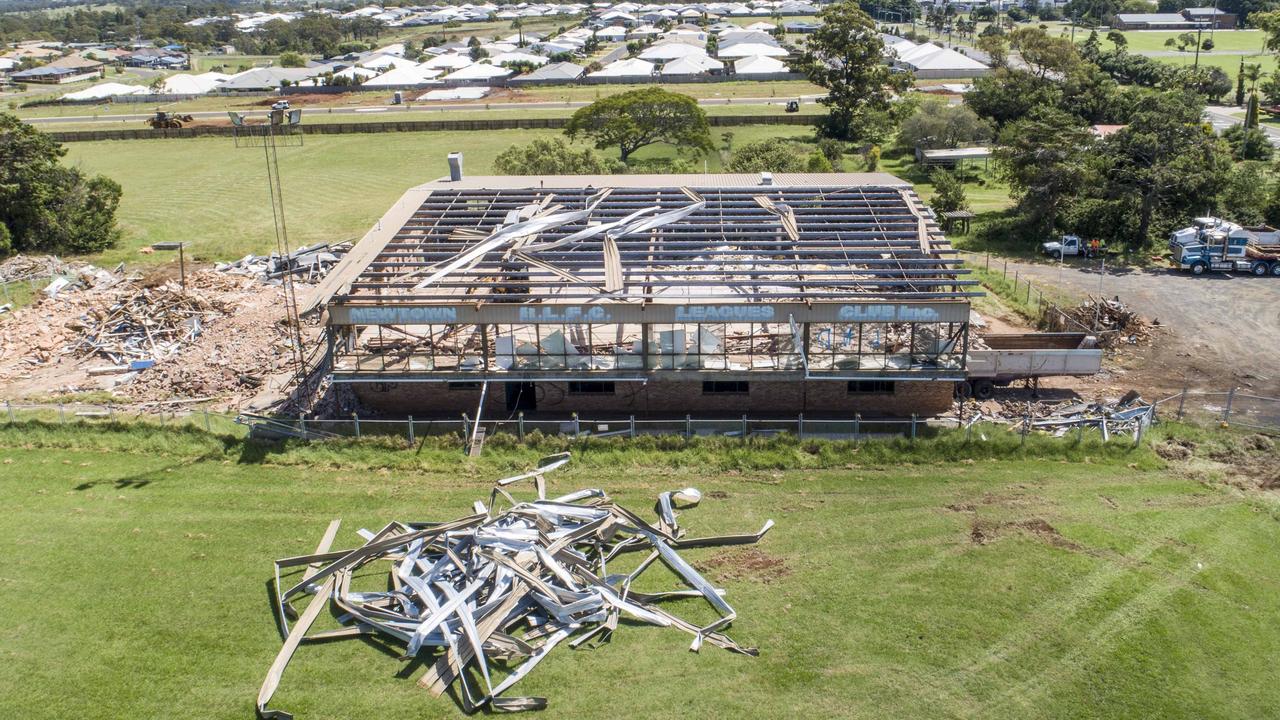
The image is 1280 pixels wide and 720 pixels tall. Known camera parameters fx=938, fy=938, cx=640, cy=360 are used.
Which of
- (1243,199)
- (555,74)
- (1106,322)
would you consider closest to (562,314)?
(1106,322)

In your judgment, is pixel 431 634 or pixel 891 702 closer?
pixel 891 702

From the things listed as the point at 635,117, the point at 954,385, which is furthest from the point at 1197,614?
the point at 635,117

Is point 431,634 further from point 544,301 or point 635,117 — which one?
point 635,117

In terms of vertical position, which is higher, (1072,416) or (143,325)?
(143,325)

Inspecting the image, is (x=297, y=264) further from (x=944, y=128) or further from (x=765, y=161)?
(x=944, y=128)

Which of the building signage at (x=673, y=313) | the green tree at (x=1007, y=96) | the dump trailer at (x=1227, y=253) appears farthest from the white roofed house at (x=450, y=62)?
the building signage at (x=673, y=313)

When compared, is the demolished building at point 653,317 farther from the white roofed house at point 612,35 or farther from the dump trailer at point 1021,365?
the white roofed house at point 612,35

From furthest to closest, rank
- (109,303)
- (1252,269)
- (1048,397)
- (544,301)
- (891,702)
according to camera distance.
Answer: (1252,269) < (109,303) < (1048,397) < (544,301) < (891,702)

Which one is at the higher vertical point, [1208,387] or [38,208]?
[38,208]
